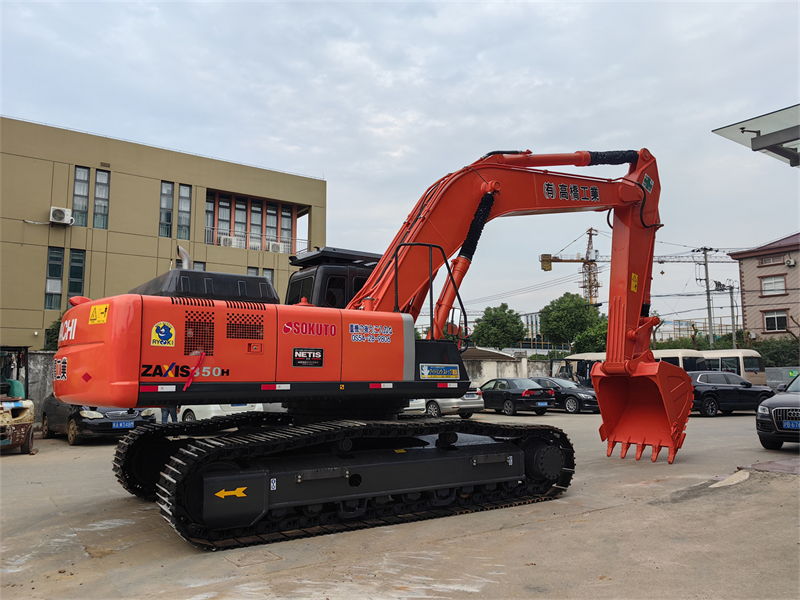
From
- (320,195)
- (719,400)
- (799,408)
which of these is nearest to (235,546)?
(799,408)

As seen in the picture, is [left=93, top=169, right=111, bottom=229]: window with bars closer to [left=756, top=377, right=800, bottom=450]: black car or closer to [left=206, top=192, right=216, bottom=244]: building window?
[left=206, top=192, right=216, bottom=244]: building window

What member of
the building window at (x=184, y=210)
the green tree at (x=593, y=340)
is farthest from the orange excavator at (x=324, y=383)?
the green tree at (x=593, y=340)

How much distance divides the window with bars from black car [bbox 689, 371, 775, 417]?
27.1 meters

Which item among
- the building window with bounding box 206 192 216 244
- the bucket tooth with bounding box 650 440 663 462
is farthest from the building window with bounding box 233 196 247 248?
the bucket tooth with bounding box 650 440 663 462

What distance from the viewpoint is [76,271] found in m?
28.5

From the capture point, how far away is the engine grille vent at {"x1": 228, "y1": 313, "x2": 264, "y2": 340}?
5.54m

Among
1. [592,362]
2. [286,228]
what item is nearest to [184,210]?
[286,228]

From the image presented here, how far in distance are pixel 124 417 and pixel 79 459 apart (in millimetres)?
2341

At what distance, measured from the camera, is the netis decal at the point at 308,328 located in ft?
19.0

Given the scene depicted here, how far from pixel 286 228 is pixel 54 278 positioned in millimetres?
12594

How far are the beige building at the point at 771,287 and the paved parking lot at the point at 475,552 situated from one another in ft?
133

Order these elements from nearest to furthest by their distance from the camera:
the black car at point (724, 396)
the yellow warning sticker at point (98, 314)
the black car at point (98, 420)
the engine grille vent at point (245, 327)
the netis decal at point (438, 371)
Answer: the yellow warning sticker at point (98, 314), the engine grille vent at point (245, 327), the netis decal at point (438, 371), the black car at point (98, 420), the black car at point (724, 396)

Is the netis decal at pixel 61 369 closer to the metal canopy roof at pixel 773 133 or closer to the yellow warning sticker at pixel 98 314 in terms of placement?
the yellow warning sticker at pixel 98 314

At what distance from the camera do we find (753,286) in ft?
145
